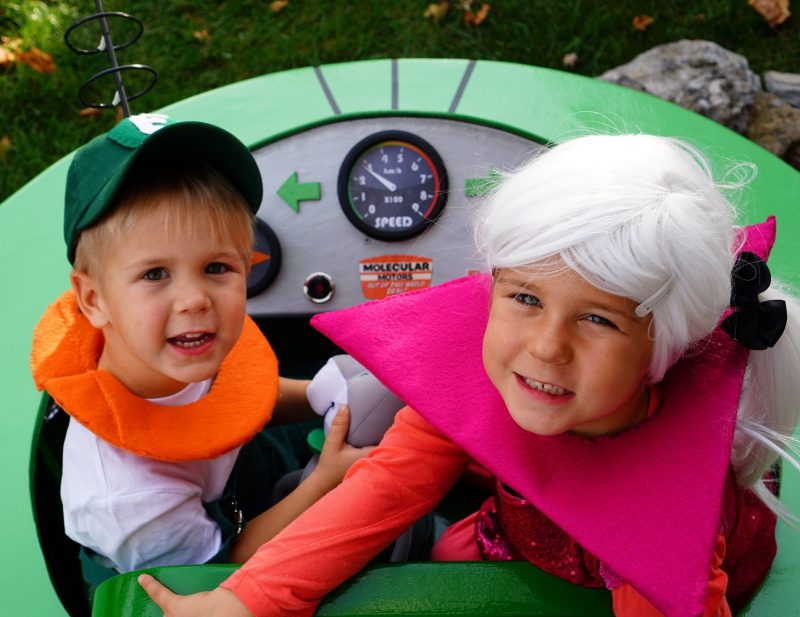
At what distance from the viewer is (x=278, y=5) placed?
2.38 m

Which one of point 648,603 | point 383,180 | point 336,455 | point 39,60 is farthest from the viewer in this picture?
point 39,60

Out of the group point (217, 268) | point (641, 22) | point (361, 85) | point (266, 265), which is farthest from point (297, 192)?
point (641, 22)

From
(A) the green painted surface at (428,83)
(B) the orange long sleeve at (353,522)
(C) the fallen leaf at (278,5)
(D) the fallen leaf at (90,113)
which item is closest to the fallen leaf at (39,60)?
(D) the fallen leaf at (90,113)

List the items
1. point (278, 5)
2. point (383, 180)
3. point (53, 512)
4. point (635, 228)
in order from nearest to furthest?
point (635, 228)
point (53, 512)
point (383, 180)
point (278, 5)

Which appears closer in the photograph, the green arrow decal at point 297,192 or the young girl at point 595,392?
the young girl at point 595,392

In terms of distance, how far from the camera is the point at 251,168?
0.88 meters

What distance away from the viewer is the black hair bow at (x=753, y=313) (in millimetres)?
713

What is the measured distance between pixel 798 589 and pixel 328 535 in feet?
1.72

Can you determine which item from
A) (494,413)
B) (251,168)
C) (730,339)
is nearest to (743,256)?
(730,339)

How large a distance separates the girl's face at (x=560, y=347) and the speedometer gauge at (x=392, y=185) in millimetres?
488

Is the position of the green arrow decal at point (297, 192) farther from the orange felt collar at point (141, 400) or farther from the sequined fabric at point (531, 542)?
the sequined fabric at point (531, 542)

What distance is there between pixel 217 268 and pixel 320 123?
1.69ft

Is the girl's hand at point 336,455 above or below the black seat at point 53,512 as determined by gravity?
above

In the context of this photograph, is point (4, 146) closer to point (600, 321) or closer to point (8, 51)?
point (8, 51)
